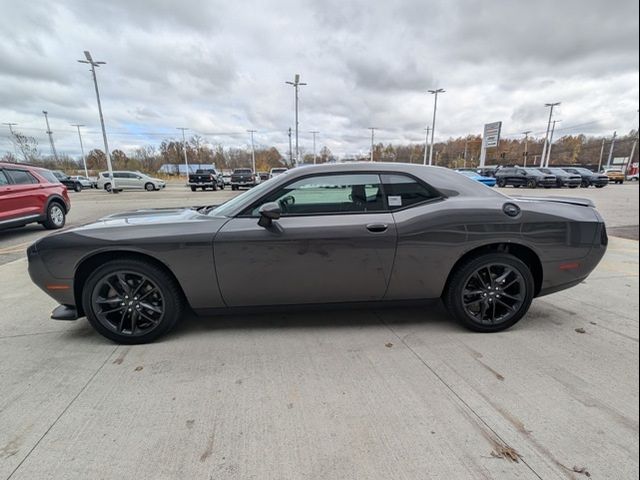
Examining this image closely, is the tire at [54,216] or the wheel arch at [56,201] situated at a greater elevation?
the wheel arch at [56,201]

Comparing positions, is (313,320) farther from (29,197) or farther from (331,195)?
(29,197)

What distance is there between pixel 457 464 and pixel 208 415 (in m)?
1.33

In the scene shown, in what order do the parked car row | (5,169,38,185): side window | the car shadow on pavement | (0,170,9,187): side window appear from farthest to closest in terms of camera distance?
the parked car row, (5,169,38,185): side window, (0,170,9,187): side window, the car shadow on pavement

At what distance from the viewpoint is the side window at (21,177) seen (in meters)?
6.71

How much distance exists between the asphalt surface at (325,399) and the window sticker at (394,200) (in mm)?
1078

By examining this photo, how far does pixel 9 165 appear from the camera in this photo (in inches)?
263

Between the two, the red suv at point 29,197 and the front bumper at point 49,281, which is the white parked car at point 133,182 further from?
the front bumper at point 49,281

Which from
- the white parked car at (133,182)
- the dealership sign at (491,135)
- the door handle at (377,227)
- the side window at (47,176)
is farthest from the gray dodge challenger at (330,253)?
the dealership sign at (491,135)

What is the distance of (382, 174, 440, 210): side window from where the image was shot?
267 cm

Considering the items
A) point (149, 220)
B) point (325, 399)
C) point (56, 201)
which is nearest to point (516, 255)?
point (325, 399)

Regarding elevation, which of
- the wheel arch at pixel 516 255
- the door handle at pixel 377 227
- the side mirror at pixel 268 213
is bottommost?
the wheel arch at pixel 516 255

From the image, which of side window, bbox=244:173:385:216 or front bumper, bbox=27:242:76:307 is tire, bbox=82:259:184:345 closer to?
front bumper, bbox=27:242:76:307

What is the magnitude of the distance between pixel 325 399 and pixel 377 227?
128 centimetres

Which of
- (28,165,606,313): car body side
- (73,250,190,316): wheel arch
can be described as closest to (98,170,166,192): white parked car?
(73,250,190,316): wheel arch
